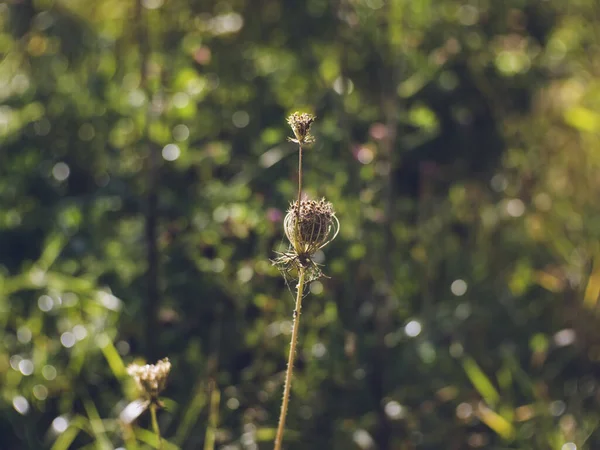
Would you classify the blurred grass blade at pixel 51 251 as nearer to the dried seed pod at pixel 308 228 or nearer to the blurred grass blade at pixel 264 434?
the blurred grass blade at pixel 264 434

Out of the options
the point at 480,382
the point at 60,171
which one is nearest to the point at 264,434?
the point at 480,382

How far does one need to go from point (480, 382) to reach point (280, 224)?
0.63m

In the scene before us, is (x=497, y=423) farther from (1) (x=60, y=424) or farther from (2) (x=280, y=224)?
(1) (x=60, y=424)

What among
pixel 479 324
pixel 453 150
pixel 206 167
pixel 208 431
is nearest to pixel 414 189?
pixel 453 150

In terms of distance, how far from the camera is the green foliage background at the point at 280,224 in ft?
5.84

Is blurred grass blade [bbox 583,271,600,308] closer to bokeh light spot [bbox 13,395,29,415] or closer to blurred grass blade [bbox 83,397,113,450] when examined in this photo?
blurred grass blade [bbox 83,397,113,450]

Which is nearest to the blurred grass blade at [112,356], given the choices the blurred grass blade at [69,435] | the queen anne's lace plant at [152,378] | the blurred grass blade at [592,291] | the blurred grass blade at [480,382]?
the blurred grass blade at [69,435]

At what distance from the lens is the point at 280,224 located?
5.89ft

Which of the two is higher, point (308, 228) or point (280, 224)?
point (308, 228)

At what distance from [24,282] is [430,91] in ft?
4.32

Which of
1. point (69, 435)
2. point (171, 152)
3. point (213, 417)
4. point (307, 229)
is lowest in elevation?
point (69, 435)

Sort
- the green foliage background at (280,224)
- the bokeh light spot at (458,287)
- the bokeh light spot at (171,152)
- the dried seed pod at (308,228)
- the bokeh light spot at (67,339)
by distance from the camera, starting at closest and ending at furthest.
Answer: the dried seed pod at (308,228) → the green foliage background at (280,224) → the bokeh light spot at (67,339) → the bokeh light spot at (171,152) → the bokeh light spot at (458,287)

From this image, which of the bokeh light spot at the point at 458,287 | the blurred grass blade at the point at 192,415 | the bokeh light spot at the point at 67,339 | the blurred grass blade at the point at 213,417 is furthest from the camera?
the bokeh light spot at the point at 458,287

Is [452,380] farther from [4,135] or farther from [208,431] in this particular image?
[4,135]
